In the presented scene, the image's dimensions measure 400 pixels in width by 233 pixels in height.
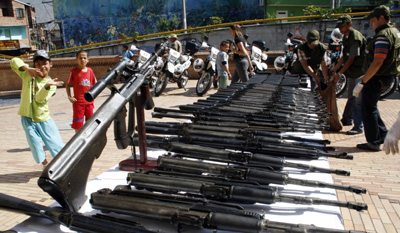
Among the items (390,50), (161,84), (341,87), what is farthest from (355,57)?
(161,84)

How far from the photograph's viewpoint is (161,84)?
441 inches

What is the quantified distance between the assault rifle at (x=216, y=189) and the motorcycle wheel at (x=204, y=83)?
8.94m

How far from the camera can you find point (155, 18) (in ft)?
136

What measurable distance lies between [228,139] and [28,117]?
121 inches

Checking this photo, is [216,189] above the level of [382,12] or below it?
below

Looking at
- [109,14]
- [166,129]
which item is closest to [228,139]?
[166,129]

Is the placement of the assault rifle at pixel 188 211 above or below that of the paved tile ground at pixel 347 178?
above

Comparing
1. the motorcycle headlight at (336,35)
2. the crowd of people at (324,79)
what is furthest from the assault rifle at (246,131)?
the motorcycle headlight at (336,35)

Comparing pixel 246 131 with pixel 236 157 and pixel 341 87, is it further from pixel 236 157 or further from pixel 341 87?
pixel 341 87

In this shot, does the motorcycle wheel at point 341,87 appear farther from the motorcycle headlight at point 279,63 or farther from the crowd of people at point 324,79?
the crowd of people at point 324,79

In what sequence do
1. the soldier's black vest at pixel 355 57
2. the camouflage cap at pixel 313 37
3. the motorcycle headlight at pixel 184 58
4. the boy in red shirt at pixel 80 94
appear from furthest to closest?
the motorcycle headlight at pixel 184 58, the camouflage cap at pixel 313 37, the soldier's black vest at pixel 355 57, the boy in red shirt at pixel 80 94

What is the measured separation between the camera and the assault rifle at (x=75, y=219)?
1443mm

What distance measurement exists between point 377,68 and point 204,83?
22.7 ft

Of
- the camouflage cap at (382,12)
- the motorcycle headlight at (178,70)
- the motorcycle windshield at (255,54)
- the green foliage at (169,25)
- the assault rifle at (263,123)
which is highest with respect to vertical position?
the green foliage at (169,25)
